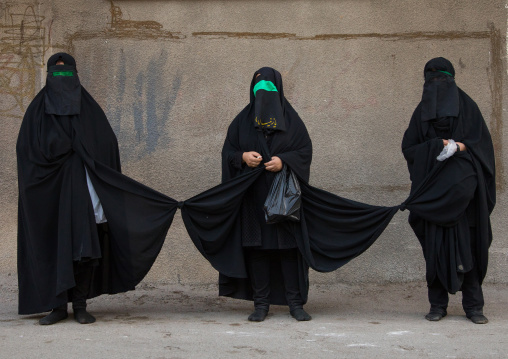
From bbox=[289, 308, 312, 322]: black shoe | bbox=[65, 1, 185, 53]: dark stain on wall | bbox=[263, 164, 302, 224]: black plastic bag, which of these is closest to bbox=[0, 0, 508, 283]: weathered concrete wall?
bbox=[65, 1, 185, 53]: dark stain on wall

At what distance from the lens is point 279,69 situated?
697 cm

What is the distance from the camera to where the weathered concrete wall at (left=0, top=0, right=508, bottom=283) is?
22.9 feet

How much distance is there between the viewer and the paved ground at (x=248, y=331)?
181 inches

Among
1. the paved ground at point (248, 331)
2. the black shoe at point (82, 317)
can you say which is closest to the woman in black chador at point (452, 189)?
the paved ground at point (248, 331)

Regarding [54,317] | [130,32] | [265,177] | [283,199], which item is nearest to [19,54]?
[130,32]

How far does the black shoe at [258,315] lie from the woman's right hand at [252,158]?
108cm

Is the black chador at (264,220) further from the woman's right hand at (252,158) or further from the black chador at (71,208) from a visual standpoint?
the black chador at (71,208)

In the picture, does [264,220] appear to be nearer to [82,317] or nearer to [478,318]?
[82,317]

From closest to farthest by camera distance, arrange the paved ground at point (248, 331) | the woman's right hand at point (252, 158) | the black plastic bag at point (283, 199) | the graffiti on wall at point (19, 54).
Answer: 1. the paved ground at point (248, 331)
2. the black plastic bag at point (283, 199)
3. the woman's right hand at point (252, 158)
4. the graffiti on wall at point (19, 54)

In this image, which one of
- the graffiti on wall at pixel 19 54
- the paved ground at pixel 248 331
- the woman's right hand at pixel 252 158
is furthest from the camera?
the graffiti on wall at pixel 19 54

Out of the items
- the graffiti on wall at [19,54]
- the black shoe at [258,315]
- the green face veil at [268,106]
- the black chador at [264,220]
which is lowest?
the black shoe at [258,315]

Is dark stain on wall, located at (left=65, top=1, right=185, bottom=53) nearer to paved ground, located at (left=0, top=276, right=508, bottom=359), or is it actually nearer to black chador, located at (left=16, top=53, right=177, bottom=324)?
black chador, located at (left=16, top=53, right=177, bottom=324)

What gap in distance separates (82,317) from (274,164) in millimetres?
1756

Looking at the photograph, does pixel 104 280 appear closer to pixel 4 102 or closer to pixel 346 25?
pixel 4 102
